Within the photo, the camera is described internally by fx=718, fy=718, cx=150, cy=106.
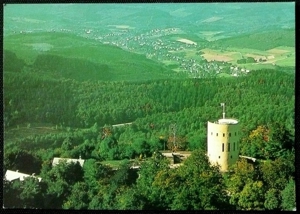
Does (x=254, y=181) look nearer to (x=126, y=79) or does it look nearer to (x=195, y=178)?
(x=195, y=178)

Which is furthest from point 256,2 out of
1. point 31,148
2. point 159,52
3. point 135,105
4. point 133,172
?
point 31,148

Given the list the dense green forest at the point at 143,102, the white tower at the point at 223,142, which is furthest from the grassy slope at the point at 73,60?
the white tower at the point at 223,142

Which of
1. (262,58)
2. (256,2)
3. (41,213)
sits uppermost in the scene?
(256,2)

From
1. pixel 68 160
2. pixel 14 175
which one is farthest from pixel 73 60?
pixel 14 175

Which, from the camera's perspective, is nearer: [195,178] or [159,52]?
[195,178]

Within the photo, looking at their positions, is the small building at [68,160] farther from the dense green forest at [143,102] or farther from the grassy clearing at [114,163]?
the grassy clearing at [114,163]
